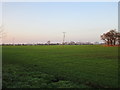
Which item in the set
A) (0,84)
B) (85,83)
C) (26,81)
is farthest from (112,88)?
(0,84)

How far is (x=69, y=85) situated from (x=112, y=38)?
104984 millimetres

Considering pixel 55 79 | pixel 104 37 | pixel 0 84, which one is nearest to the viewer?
pixel 0 84

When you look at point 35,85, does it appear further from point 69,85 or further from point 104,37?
point 104,37

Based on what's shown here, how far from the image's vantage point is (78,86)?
1041cm

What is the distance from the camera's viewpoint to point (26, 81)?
1160 centimetres

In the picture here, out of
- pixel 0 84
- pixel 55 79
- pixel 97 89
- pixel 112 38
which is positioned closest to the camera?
pixel 97 89

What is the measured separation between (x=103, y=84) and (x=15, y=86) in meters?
4.74

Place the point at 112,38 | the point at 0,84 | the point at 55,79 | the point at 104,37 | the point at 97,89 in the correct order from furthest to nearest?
the point at 104,37, the point at 112,38, the point at 55,79, the point at 0,84, the point at 97,89

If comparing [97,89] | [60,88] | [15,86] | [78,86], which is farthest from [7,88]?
[97,89]

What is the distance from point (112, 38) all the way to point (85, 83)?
10412 cm

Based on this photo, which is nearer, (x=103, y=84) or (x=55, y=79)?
(x=103, y=84)

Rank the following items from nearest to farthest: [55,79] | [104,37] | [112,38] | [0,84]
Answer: [0,84] → [55,79] → [112,38] → [104,37]

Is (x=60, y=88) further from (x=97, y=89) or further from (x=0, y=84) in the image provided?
(x=0, y=84)

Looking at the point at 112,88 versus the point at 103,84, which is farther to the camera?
the point at 103,84
